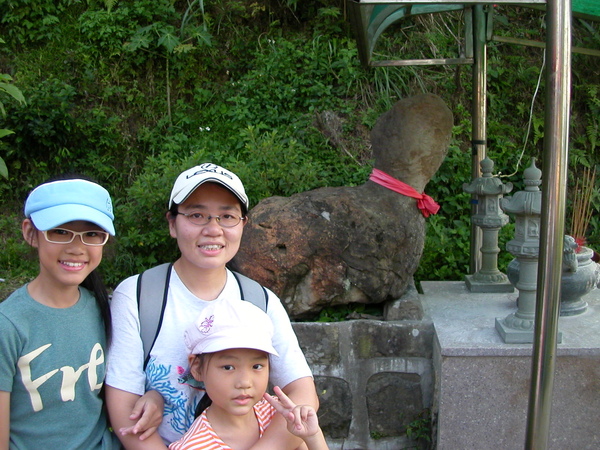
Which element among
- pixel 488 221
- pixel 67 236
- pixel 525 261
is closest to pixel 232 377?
pixel 67 236

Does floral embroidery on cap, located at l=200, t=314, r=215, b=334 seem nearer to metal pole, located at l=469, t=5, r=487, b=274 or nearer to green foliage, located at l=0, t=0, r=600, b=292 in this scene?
metal pole, located at l=469, t=5, r=487, b=274

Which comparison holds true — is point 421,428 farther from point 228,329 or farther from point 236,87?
point 236,87

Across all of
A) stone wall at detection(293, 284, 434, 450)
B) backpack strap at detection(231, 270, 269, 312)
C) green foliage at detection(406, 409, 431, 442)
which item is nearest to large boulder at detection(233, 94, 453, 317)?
stone wall at detection(293, 284, 434, 450)

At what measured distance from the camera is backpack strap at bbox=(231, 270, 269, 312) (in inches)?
70.1

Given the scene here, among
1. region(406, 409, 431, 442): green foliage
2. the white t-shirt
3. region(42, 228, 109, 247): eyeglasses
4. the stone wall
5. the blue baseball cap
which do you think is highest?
the blue baseball cap

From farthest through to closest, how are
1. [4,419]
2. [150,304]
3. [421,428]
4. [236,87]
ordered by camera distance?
[236,87] < [421,428] < [150,304] < [4,419]

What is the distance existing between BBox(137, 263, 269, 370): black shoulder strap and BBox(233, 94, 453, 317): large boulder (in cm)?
140

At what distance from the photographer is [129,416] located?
1597mm

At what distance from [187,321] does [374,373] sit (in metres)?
1.73

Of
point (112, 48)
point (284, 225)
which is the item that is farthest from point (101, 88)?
point (284, 225)

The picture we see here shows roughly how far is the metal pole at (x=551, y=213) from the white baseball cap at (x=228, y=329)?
36.4 inches

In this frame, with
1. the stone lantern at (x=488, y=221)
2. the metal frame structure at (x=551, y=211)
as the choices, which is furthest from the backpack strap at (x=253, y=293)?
the stone lantern at (x=488, y=221)

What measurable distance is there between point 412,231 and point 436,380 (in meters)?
0.83

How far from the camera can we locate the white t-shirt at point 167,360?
1.64m
